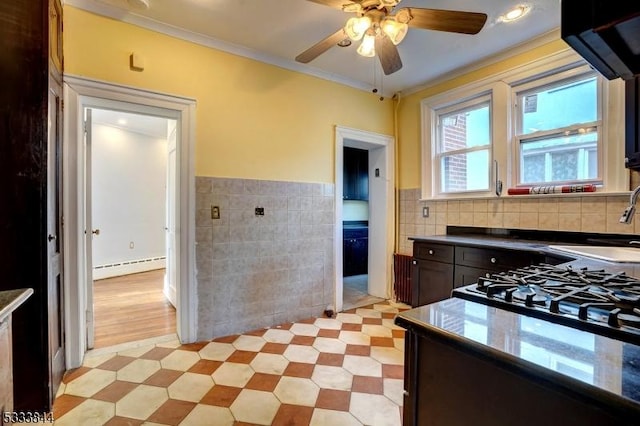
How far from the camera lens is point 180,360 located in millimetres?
2312

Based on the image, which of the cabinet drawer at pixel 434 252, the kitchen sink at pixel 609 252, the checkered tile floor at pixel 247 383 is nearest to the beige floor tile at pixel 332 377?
the checkered tile floor at pixel 247 383

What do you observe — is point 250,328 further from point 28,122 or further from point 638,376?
point 638,376

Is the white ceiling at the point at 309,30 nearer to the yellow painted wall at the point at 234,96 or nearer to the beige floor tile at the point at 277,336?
the yellow painted wall at the point at 234,96

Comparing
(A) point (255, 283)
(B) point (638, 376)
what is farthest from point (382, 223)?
(B) point (638, 376)

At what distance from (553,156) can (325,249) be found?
223 cm

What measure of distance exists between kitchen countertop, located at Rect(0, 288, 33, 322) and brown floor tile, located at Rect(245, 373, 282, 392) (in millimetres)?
1431

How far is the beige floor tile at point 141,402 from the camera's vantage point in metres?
1.72

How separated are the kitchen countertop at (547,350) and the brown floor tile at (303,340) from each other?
2.01m

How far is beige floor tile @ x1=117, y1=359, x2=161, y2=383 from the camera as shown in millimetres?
2064

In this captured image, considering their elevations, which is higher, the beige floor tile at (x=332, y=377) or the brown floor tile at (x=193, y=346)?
the brown floor tile at (x=193, y=346)

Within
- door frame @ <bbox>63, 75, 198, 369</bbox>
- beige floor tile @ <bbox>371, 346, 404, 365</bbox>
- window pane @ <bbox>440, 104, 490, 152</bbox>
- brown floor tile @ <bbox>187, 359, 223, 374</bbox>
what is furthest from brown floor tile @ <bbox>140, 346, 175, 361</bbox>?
window pane @ <bbox>440, 104, 490, 152</bbox>

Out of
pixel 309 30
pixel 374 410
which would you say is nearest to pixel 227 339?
pixel 374 410

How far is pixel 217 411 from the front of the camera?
1.74 metres

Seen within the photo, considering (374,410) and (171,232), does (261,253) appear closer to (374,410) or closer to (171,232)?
(171,232)
